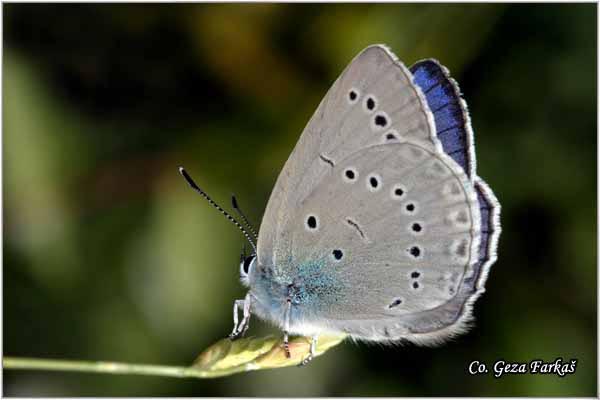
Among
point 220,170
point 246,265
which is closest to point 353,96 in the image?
point 246,265

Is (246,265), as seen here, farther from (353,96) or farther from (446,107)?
(446,107)

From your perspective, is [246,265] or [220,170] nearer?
[246,265]

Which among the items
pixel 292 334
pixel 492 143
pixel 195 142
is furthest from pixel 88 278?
pixel 492 143

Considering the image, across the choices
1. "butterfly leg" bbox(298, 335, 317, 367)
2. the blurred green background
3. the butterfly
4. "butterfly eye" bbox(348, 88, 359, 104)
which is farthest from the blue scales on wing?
the blurred green background

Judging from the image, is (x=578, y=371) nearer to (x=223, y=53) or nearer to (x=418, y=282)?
(x=418, y=282)

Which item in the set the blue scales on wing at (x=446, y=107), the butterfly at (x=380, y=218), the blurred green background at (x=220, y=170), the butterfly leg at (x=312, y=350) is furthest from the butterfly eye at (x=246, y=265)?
the blue scales on wing at (x=446, y=107)

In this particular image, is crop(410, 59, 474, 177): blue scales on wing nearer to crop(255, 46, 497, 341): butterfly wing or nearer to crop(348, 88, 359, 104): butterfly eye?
crop(255, 46, 497, 341): butterfly wing
